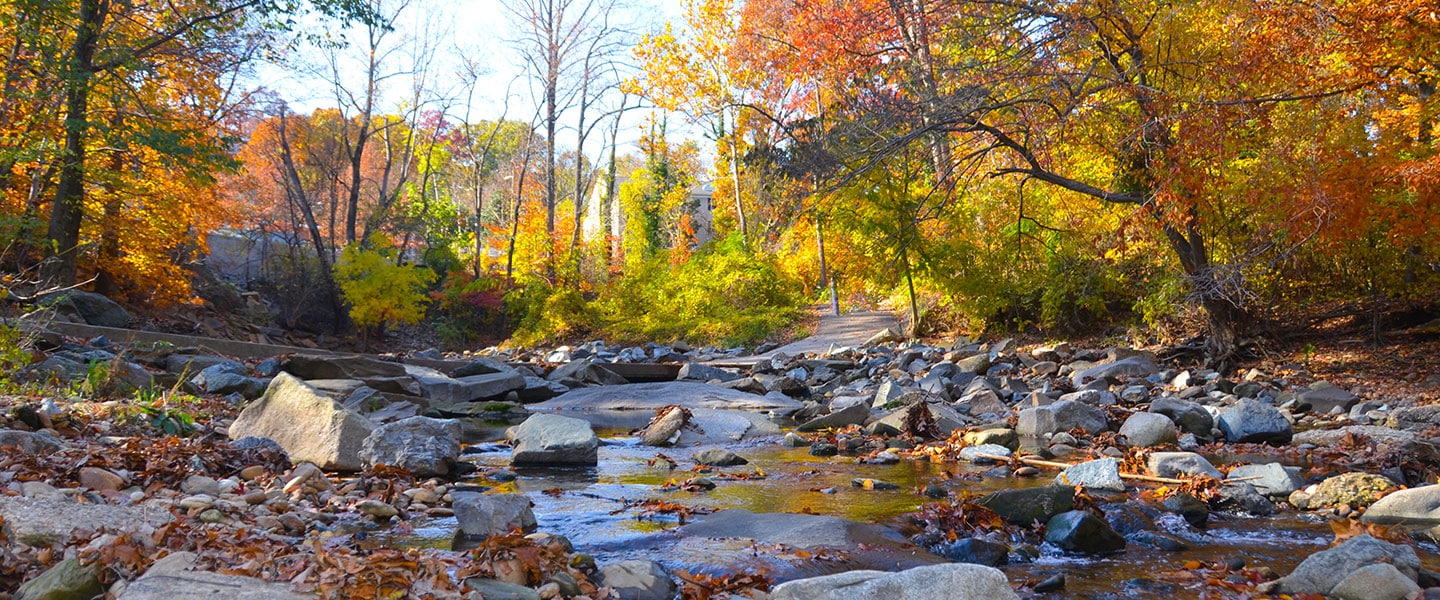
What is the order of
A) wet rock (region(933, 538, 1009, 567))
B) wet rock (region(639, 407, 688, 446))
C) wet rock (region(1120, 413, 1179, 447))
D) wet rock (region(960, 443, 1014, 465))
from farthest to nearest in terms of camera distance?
1. wet rock (region(639, 407, 688, 446))
2. wet rock (region(1120, 413, 1179, 447))
3. wet rock (region(960, 443, 1014, 465))
4. wet rock (region(933, 538, 1009, 567))

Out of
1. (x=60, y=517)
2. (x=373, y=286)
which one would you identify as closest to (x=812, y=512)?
(x=60, y=517)

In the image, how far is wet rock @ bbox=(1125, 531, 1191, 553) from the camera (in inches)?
155

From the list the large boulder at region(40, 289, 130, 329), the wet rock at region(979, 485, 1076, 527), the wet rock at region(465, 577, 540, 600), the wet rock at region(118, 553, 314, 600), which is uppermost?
the large boulder at region(40, 289, 130, 329)

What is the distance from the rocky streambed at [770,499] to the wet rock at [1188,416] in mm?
30

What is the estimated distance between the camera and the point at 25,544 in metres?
2.72

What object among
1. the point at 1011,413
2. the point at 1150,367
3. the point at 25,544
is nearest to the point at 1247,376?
the point at 1150,367

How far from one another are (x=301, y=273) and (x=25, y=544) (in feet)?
70.4

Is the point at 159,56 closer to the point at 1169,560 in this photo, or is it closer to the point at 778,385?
the point at 778,385

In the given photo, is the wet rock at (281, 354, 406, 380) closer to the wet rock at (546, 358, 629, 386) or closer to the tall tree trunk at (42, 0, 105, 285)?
the tall tree trunk at (42, 0, 105, 285)

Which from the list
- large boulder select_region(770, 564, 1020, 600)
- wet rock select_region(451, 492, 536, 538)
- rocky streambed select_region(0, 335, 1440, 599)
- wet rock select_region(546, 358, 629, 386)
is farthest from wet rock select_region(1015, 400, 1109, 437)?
wet rock select_region(546, 358, 629, 386)

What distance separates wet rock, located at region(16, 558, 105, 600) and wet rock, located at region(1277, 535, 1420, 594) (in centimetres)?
406

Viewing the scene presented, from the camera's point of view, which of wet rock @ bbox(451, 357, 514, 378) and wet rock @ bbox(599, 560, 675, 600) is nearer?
wet rock @ bbox(599, 560, 675, 600)

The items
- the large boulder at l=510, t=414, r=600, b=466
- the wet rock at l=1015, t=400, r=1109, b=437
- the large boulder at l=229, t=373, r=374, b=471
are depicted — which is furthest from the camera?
the wet rock at l=1015, t=400, r=1109, b=437

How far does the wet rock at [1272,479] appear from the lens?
4.87 m
